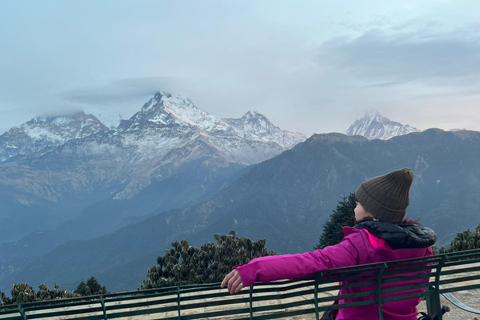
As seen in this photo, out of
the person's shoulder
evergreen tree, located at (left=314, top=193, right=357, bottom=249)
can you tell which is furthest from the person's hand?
evergreen tree, located at (left=314, top=193, right=357, bottom=249)

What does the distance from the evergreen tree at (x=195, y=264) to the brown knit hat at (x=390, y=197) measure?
19.0 metres

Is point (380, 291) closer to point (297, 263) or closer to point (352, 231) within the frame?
point (352, 231)

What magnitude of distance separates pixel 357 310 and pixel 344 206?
3540 cm

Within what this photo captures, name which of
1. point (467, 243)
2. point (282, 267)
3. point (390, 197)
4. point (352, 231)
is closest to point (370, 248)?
point (352, 231)

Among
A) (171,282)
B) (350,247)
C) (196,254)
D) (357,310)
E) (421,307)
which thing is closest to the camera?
(350,247)

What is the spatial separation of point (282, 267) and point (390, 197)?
1226mm

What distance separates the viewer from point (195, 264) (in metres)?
24.0

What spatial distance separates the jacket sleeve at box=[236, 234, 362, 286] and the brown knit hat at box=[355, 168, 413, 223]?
0.38 meters

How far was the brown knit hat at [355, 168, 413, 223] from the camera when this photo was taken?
368 cm

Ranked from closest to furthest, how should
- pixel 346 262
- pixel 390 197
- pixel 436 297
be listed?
1. pixel 346 262
2. pixel 390 197
3. pixel 436 297

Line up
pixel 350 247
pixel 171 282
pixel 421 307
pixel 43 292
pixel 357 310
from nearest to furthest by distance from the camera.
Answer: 1. pixel 350 247
2. pixel 357 310
3. pixel 421 307
4. pixel 43 292
5. pixel 171 282

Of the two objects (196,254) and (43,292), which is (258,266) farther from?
(196,254)

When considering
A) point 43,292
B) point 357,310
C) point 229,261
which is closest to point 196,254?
point 229,261

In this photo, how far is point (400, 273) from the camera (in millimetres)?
3859
